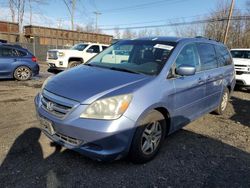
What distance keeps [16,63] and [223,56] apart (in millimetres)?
8265

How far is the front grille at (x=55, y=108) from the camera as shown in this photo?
121 inches

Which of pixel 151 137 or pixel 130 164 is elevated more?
pixel 151 137

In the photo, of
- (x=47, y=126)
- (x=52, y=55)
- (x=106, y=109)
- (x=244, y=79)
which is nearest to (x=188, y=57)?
(x=106, y=109)

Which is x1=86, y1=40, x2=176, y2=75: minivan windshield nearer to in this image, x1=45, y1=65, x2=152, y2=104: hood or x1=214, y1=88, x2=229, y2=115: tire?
x1=45, y1=65, x2=152, y2=104: hood

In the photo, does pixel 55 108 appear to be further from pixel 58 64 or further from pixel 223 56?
pixel 58 64

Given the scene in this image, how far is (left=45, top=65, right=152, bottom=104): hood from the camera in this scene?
10.1ft

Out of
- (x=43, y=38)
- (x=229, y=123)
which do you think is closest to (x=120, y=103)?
(x=229, y=123)

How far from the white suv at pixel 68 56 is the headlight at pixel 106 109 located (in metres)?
11.2

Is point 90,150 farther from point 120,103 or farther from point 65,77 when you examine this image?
point 65,77

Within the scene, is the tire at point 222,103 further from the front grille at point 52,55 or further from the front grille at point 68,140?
the front grille at point 52,55

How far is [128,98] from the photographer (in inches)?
121

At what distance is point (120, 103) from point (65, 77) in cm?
115

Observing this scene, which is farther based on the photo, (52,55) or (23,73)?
(52,55)

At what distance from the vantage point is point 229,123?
5770mm
